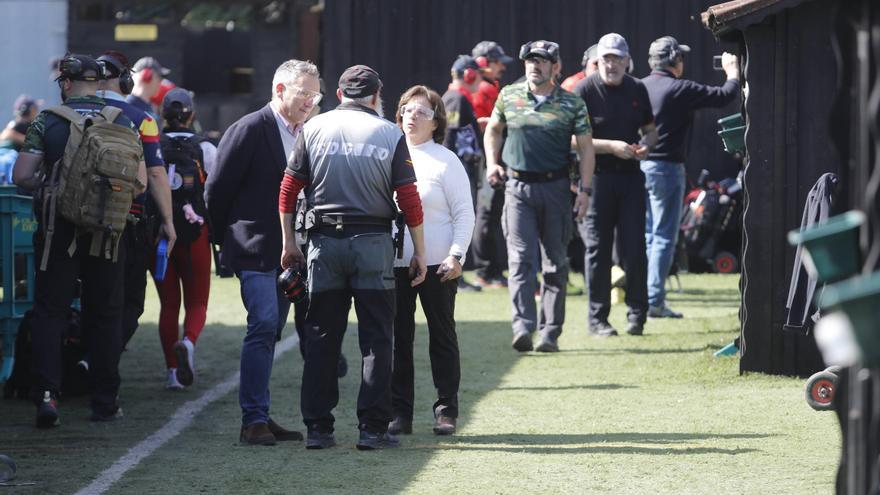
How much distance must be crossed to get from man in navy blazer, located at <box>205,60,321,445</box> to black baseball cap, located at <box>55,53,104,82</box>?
1.10 m

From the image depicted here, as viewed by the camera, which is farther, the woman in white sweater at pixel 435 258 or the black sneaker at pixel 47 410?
the black sneaker at pixel 47 410

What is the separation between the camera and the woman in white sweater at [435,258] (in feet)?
25.5

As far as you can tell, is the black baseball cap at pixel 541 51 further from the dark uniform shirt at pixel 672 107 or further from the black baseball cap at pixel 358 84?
the black baseball cap at pixel 358 84

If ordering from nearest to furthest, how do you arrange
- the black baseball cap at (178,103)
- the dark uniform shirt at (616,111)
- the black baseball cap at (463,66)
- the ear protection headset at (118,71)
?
the ear protection headset at (118,71)
the black baseball cap at (178,103)
the dark uniform shirt at (616,111)
the black baseball cap at (463,66)

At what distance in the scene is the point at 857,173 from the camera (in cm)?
337

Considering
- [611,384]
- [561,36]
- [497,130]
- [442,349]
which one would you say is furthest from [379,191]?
[561,36]

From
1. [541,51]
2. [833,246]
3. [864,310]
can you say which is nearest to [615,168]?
[541,51]

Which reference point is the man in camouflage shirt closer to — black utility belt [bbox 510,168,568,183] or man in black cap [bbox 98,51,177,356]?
black utility belt [bbox 510,168,568,183]

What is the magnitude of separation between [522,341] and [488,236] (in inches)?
160

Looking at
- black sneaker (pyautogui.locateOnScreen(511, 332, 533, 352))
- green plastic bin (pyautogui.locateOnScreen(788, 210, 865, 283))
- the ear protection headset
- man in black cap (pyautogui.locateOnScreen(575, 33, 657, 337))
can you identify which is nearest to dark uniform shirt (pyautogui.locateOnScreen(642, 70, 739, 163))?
man in black cap (pyautogui.locateOnScreen(575, 33, 657, 337))

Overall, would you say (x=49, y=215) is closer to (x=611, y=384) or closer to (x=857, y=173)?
(x=611, y=384)

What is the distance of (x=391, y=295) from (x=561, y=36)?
33.7 feet

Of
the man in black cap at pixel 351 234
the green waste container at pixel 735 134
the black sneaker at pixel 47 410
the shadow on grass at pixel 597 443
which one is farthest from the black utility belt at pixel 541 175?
the black sneaker at pixel 47 410

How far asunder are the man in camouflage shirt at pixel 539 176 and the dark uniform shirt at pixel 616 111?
721mm
